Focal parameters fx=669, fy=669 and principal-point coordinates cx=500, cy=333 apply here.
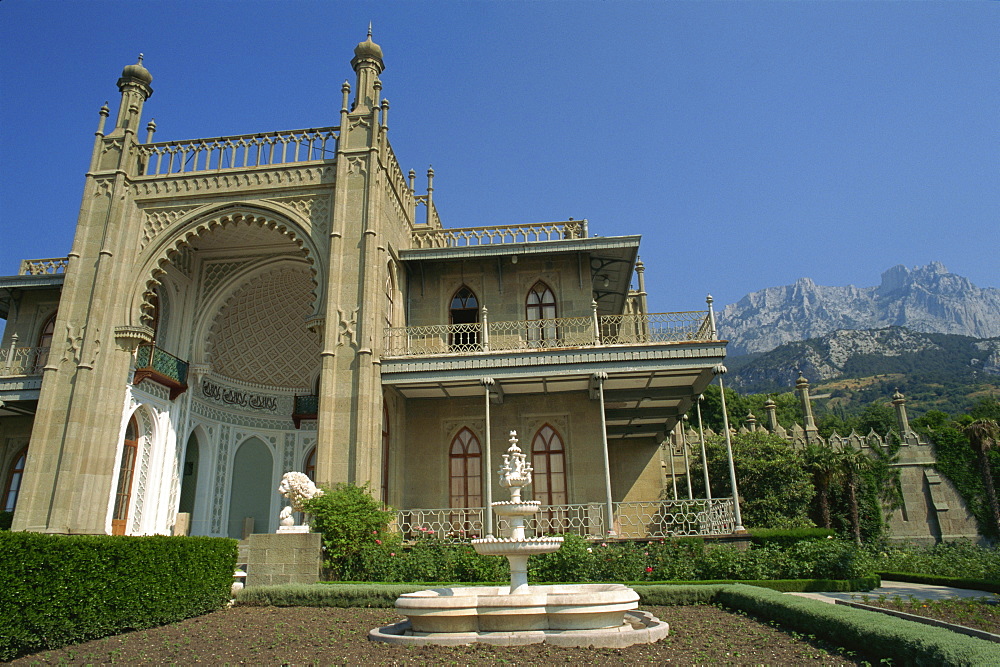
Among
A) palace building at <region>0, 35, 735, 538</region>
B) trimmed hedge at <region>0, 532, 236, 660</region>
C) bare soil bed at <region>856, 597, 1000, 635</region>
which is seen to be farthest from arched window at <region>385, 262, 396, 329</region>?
bare soil bed at <region>856, 597, 1000, 635</region>

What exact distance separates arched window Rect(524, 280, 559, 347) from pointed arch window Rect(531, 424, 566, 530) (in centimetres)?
251

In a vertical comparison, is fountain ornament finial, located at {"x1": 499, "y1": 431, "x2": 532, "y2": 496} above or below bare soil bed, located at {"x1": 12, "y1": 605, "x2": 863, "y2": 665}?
above

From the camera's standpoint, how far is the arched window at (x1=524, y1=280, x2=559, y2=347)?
1869cm

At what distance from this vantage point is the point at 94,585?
27.3ft

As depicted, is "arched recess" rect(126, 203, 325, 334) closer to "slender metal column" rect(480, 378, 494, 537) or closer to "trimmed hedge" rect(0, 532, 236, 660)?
"slender metal column" rect(480, 378, 494, 537)

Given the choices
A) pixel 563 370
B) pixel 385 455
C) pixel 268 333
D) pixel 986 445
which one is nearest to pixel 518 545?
pixel 563 370

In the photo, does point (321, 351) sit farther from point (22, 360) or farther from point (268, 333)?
point (22, 360)

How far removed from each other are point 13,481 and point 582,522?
1613cm

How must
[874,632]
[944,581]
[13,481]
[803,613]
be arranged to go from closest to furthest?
[874,632] → [803,613] → [944,581] → [13,481]

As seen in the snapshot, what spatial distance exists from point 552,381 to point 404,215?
7.08 metres

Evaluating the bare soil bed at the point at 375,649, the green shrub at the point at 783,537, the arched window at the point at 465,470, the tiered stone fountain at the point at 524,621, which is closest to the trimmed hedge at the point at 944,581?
the green shrub at the point at 783,537

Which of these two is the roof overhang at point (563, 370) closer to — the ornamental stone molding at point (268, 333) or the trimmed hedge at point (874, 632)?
the ornamental stone molding at point (268, 333)

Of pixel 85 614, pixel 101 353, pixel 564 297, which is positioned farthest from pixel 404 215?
pixel 85 614

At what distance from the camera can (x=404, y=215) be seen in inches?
792
